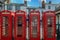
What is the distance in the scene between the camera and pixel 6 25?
479 cm

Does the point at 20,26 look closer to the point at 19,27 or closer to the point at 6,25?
the point at 19,27

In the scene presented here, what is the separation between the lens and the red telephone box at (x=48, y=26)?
473cm

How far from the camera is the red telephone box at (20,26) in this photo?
475 cm

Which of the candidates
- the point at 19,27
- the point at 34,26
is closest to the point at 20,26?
the point at 19,27

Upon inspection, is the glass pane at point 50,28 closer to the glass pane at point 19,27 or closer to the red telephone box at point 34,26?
the red telephone box at point 34,26

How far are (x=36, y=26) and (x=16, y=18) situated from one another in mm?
702

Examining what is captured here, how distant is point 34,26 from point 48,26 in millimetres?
456

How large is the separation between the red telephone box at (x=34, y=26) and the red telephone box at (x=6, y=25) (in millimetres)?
654

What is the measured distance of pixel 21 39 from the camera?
15.7ft

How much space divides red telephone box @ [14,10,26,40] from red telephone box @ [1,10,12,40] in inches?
7.6

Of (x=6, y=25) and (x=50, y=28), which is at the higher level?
(x=6, y=25)

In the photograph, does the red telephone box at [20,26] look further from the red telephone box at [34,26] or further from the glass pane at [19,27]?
the red telephone box at [34,26]

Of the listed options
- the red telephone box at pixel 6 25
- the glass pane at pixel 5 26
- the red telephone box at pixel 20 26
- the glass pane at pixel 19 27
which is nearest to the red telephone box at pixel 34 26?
the red telephone box at pixel 20 26

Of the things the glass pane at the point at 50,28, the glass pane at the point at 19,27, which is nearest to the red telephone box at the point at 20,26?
the glass pane at the point at 19,27
